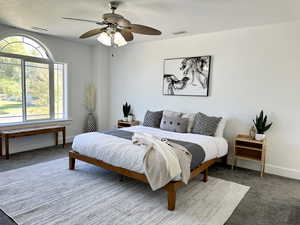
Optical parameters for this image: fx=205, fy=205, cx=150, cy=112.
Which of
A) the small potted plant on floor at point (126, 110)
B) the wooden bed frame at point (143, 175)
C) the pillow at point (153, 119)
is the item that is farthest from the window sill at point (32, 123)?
the pillow at point (153, 119)

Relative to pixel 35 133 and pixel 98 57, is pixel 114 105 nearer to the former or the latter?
pixel 98 57

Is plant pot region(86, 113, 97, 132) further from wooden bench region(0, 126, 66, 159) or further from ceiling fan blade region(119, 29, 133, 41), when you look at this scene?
ceiling fan blade region(119, 29, 133, 41)

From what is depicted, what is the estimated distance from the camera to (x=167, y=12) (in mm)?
3223

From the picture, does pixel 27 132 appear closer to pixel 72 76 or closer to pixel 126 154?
pixel 72 76

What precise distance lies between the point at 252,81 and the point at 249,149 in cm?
129

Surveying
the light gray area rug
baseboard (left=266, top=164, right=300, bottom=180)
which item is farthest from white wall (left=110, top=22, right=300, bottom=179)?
the light gray area rug

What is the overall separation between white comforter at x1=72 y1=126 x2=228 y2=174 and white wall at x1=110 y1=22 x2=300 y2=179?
34.1 inches

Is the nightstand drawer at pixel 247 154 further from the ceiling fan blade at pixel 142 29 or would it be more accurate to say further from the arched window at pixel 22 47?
the arched window at pixel 22 47

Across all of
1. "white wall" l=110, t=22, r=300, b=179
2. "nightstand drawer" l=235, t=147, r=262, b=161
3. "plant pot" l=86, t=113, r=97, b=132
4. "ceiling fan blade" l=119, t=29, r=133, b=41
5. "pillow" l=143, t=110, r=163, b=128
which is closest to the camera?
"ceiling fan blade" l=119, t=29, r=133, b=41

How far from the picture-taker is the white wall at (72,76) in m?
4.91

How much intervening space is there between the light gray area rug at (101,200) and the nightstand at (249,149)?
70 cm

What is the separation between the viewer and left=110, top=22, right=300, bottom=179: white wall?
3.57m

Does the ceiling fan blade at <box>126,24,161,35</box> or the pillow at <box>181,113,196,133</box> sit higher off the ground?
the ceiling fan blade at <box>126,24,161,35</box>

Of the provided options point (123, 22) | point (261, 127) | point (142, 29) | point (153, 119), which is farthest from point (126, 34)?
point (261, 127)
